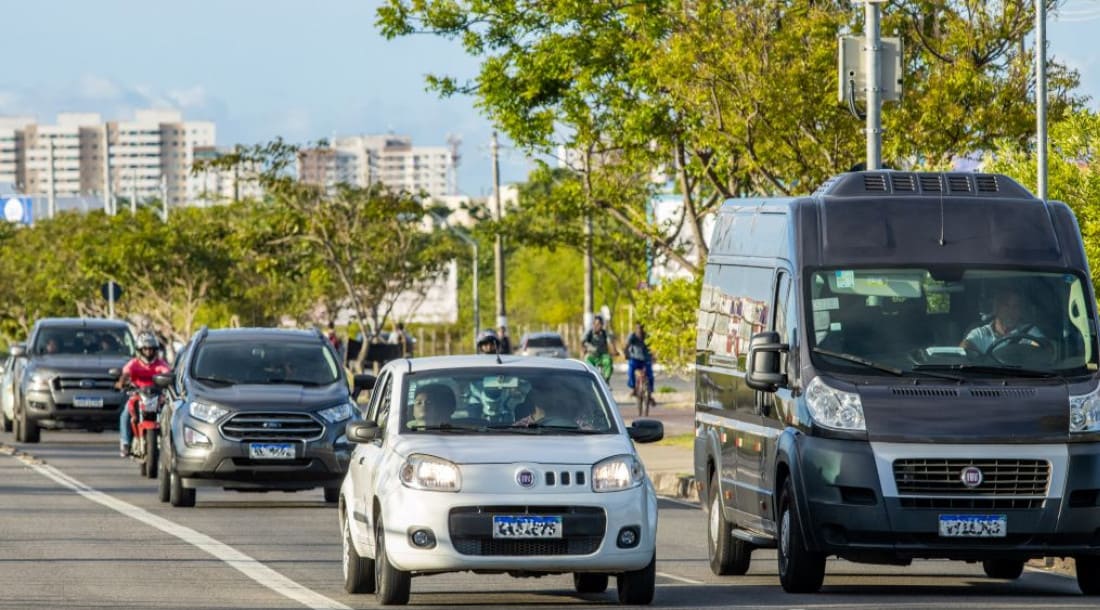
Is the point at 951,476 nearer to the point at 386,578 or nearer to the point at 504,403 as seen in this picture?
the point at 504,403

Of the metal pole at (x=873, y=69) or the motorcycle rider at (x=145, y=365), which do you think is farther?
the motorcycle rider at (x=145, y=365)

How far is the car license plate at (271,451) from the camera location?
21.5m

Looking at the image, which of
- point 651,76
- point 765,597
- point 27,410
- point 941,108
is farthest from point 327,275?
point 765,597

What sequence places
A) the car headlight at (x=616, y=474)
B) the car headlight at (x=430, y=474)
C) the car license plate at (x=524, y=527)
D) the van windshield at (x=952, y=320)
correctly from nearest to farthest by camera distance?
the car license plate at (x=524, y=527) → the car headlight at (x=430, y=474) → the car headlight at (x=616, y=474) → the van windshield at (x=952, y=320)

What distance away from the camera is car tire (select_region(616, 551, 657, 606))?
42.2 ft

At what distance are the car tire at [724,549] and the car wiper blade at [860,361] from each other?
79.6 inches

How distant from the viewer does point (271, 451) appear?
2153 cm

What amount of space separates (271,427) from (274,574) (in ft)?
22.3

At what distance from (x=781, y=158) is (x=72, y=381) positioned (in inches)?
478

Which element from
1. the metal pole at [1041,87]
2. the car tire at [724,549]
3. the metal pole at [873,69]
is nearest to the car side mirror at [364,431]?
the car tire at [724,549]

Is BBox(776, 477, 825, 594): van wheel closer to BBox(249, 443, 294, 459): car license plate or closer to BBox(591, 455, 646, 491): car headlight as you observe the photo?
BBox(591, 455, 646, 491): car headlight

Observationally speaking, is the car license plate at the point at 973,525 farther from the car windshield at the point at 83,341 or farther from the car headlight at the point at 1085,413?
the car windshield at the point at 83,341

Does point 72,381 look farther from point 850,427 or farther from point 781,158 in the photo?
point 850,427

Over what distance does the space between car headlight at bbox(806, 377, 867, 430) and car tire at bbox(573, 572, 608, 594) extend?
1.64m
